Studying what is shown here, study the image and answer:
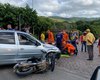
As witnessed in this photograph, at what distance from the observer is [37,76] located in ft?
31.0

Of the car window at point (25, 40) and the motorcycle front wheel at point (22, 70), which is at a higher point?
the car window at point (25, 40)

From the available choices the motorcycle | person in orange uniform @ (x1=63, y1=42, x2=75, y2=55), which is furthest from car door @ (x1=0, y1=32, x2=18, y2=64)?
person in orange uniform @ (x1=63, y1=42, x2=75, y2=55)

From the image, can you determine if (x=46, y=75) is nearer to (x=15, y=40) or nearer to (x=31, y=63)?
(x=31, y=63)

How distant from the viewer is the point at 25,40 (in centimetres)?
1091

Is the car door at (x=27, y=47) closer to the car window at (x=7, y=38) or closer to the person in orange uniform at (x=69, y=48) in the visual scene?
the car window at (x=7, y=38)

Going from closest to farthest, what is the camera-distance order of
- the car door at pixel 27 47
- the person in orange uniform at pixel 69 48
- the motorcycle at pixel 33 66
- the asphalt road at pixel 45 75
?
the asphalt road at pixel 45 75 < the motorcycle at pixel 33 66 < the car door at pixel 27 47 < the person in orange uniform at pixel 69 48

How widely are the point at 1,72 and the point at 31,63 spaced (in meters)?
1.36

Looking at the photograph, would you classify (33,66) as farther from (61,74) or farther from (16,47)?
(16,47)

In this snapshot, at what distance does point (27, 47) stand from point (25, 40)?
0.31 m

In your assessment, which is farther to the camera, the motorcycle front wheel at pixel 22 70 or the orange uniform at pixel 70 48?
the orange uniform at pixel 70 48

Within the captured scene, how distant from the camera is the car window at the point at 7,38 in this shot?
1041 cm

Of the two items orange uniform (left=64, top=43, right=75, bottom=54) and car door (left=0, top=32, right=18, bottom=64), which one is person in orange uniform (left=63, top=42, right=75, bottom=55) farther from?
car door (left=0, top=32, right=18, bottom=64)

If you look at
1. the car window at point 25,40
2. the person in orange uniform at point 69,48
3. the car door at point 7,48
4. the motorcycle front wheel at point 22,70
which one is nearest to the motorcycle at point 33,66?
the motorcycle front wheel at point 22,70

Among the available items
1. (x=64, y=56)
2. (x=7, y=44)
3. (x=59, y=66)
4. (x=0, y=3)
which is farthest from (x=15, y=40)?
(x=0, y=3)
